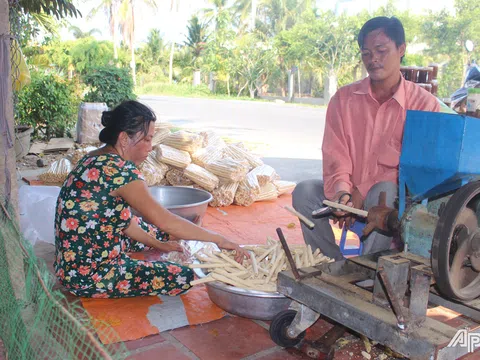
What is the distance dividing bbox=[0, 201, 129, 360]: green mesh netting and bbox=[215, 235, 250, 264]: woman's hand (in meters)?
0.71

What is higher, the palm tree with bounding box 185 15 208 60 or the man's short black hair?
the palm tree with bounding box 185 15 208 60

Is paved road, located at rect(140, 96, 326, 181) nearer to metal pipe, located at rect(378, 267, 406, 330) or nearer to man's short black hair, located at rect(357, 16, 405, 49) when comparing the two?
man's short black hair, located at rect(357, 16, 405, 49)

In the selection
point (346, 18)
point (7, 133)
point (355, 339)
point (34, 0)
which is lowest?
point (355, 339)

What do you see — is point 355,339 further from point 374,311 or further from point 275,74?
point 275,74

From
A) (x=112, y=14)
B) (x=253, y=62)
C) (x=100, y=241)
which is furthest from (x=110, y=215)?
(x=112, y=14)

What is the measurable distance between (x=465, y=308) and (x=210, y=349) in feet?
4.09

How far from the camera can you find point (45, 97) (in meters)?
8.96

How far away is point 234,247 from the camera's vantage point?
100 inches

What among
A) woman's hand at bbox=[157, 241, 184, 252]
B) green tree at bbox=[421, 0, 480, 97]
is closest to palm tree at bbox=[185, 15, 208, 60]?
green tree at bbox=[421, 0, 480, 97]

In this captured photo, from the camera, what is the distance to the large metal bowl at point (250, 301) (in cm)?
235

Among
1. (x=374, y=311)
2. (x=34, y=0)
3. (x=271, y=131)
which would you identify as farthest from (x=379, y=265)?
(x=271, y=131)

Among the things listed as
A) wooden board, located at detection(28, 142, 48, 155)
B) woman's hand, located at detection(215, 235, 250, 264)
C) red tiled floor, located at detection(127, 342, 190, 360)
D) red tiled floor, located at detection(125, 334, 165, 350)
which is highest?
woman's hand, located at detection(215, 235, 250, 264)

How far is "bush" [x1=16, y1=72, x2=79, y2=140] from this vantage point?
8914 millimetres

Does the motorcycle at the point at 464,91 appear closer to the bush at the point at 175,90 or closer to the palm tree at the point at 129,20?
the bush at the point at 175,90
